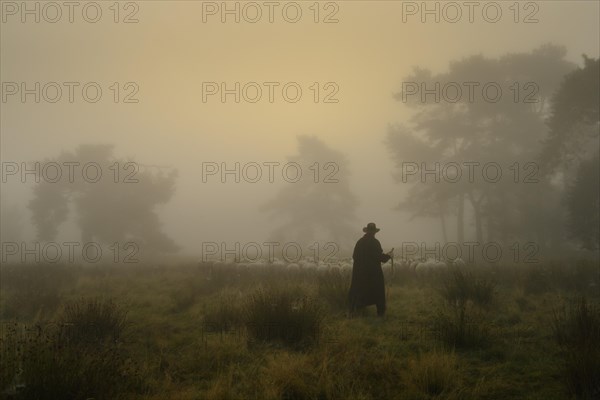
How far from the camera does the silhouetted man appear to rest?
28.0 ft

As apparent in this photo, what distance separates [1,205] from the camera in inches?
2405

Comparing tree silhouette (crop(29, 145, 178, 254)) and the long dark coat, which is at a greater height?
tree silhouette (crop(29, 145, 178, 254))

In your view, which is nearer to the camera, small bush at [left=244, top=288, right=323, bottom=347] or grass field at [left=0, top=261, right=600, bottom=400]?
grass field at [left=0, top=261, right=600, bottom=400]

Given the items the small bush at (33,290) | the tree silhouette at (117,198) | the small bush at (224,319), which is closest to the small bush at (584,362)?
the small bush at (224,319)

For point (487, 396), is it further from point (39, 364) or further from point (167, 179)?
point (167, 179)

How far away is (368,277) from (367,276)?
0.03m

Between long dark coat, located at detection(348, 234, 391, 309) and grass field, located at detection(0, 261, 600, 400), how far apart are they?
1.21ft

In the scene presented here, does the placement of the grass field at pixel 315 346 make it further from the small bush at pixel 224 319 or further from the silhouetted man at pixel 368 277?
the silhouetted man at pixel 368 277

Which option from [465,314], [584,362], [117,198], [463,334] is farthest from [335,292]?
[117,198]

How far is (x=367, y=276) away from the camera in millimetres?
8656

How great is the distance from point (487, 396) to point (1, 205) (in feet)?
246

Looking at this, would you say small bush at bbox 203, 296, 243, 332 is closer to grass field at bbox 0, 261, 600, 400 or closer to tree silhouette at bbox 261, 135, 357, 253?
grass field at bbox 0, 261, 600, 400

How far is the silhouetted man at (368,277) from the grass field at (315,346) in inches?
12.8

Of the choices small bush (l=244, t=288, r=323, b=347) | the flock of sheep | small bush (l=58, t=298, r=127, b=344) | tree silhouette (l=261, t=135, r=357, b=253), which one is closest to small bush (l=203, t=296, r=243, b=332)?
small bush (l=244, t=288, r=323, b=347)
